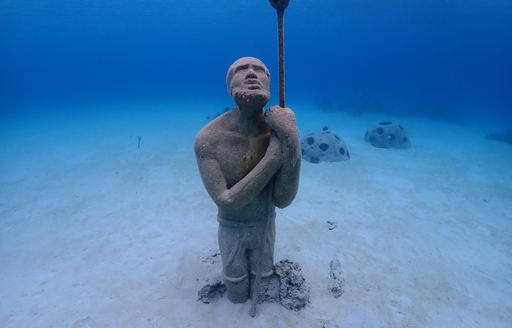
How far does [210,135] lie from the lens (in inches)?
123

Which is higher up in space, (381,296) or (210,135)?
(210,135)

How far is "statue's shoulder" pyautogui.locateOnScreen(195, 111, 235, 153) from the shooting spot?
10.2ft

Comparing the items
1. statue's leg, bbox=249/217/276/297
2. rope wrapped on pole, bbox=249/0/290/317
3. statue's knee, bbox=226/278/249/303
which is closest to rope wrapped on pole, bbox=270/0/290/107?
rope wrapped on pole, bbox=249/0/290/317

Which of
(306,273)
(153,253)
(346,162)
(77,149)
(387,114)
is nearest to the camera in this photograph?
(306,273)

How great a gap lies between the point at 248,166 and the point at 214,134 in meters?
0.50

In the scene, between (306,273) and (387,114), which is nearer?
(306,273)

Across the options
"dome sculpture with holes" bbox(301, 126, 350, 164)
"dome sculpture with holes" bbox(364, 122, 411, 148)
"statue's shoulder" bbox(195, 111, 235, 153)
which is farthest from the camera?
"dome sculpture with holes" bbox(364, 122, 411, 148)

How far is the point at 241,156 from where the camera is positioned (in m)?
3.12

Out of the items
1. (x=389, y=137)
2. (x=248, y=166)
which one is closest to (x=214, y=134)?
(x=248, y=166)

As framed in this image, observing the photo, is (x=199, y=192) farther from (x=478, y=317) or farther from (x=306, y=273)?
(x=478, y=317)

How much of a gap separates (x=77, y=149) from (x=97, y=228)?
8810mm

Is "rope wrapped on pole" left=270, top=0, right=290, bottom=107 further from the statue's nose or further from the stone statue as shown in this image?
the statue's nose

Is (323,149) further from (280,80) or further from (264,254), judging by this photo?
(280,80)

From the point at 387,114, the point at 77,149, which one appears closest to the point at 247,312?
the point at 77,149
